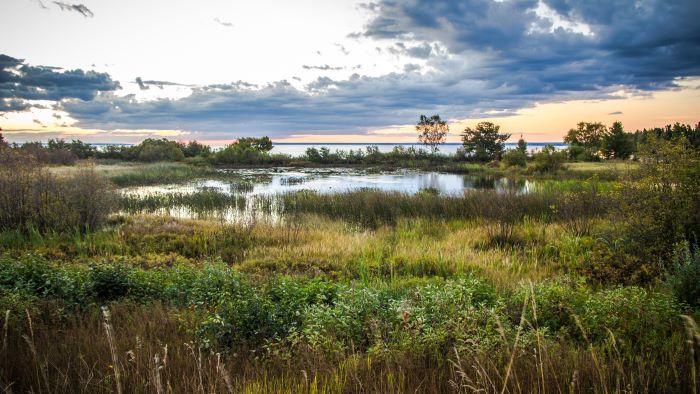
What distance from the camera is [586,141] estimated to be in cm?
6169

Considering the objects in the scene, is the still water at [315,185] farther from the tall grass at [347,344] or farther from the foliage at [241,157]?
the foliage at [241,157]

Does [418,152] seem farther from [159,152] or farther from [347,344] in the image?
[347,344]

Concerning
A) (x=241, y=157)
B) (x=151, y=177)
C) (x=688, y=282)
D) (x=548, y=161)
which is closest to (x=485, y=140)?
(x=548, y=161)

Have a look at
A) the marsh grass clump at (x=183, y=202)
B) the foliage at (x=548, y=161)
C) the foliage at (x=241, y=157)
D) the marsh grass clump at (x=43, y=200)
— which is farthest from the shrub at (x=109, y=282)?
the foliage at (x=241, y=157)

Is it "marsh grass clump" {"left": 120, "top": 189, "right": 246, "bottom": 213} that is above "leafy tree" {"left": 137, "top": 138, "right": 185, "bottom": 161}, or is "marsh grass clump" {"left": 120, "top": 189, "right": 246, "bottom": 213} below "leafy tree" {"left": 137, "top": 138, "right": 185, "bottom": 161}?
below

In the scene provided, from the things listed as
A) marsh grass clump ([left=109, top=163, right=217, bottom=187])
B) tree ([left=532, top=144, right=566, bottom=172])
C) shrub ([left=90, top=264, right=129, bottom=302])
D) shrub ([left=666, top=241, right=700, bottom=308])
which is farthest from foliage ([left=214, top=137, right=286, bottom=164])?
shrub ([left=666, top=241, right=700, bottom=308])

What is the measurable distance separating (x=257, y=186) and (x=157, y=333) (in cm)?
2958

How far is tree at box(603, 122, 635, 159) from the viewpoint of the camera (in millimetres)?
50728

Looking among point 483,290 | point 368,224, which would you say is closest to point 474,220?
point 368,224

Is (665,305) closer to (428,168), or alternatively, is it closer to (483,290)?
(483,290)

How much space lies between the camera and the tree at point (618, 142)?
5073 centimetres

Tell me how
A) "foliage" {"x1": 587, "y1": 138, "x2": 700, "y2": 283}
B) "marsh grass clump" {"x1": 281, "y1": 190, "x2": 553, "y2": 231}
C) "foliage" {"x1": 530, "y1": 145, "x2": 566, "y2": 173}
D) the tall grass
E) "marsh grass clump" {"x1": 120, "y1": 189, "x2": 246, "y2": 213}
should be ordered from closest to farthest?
the tall grass → "foliage" {"x1": 587, "y1": 138, "x2": 700, "y2": 283} → "marsh grass clump" {"x1": 281, "y1": 190, "x2": 553, "y2": 231} → "marsh grass clump" {"x1": 120, "y1": 189, "x2": 246, "y2": 213} → "foliage" {"x1": 530, "y1": 145, "x2": 566, "y2": 173}

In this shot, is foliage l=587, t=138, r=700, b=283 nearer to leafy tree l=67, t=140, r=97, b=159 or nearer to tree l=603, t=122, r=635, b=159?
tree l=603, t=122, r=635, b=159

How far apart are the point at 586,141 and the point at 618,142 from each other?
11.2 metres
